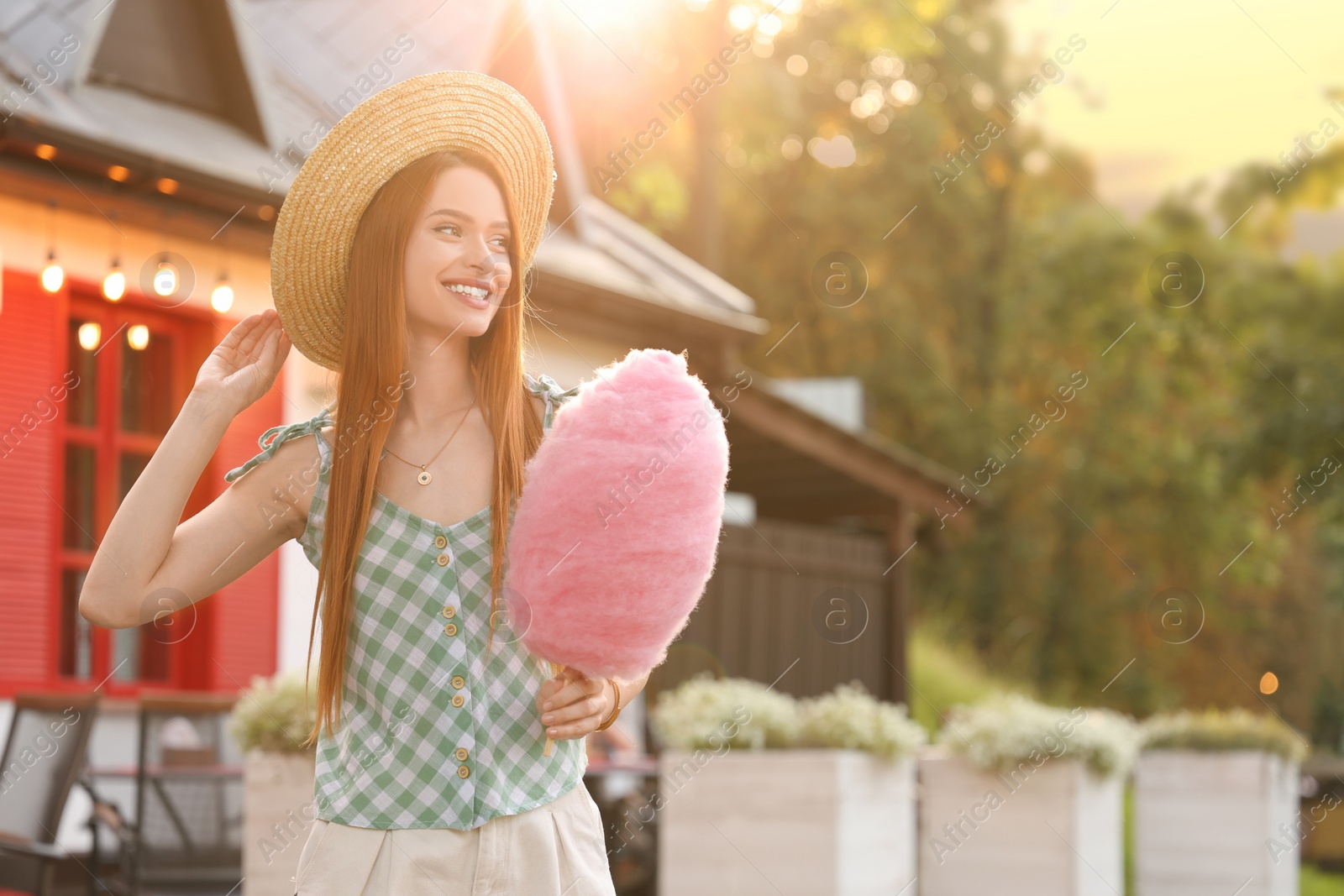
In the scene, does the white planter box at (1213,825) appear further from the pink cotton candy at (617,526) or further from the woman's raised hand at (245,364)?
the woman's raised hand at (245,364)

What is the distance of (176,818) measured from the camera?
21.2 feet

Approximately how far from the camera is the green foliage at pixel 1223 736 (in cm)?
860

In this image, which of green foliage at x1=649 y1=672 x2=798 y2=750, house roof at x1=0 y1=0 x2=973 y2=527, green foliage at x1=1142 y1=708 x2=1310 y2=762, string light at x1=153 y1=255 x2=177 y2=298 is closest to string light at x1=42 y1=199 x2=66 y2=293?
house roof at x1=0 y1=0 x2=973 y2=527

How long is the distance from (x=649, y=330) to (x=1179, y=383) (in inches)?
730

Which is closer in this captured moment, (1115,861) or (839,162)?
(1115,861)

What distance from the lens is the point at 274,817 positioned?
18.9ft

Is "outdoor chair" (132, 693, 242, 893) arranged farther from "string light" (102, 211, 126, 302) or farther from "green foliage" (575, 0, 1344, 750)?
"green foliage" (575, 0, 1344, 750)

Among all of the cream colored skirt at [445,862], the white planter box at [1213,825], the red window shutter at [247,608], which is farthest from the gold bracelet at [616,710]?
the white planter box at [1213,825]

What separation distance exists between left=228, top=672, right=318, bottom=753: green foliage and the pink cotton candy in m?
3.90

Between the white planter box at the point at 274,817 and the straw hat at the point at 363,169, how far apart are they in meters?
3.69

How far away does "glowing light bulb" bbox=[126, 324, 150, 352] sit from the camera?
798cm

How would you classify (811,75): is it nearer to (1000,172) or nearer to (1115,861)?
(1000,172)

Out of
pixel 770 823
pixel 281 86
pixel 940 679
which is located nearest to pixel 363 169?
pixel 770 823

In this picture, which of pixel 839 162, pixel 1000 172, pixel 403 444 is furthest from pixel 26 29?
pixel 1000 172
